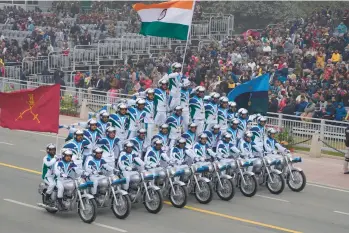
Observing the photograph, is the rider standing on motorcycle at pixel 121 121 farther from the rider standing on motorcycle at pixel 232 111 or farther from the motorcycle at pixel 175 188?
the rider standing on motorcycle at pixel 232 111

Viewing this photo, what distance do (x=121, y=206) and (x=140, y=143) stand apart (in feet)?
8.28

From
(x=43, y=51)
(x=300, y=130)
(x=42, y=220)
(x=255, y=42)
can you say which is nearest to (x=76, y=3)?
(x=43, y=51)

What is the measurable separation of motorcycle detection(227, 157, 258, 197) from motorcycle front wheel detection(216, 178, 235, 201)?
497 millimetres

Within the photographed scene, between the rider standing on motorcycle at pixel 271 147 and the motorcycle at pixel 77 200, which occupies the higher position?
the rider standing on motorcycle at pixel 271 147

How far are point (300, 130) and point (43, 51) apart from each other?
17510 millimetres

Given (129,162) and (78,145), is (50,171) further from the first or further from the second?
(129,162)

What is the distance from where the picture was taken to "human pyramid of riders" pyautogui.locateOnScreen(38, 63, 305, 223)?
20.7 metres

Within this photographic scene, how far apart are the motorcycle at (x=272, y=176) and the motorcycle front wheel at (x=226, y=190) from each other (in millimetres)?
1421

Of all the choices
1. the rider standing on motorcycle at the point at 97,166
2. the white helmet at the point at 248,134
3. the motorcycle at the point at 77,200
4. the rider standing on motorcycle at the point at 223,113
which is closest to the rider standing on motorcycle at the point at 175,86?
the rider standing on motorcycle at the point at 223,113

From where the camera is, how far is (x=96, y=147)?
21609 millimetres

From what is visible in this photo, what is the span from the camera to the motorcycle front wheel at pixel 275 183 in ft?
76.4

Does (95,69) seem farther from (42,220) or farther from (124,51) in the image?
(42,220)

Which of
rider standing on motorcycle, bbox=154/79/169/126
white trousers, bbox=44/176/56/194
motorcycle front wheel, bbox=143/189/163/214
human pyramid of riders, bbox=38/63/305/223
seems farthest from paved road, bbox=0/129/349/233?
rider standing on motorcycle, bbox=154/79/169/126

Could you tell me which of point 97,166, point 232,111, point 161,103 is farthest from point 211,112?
point 97,166
